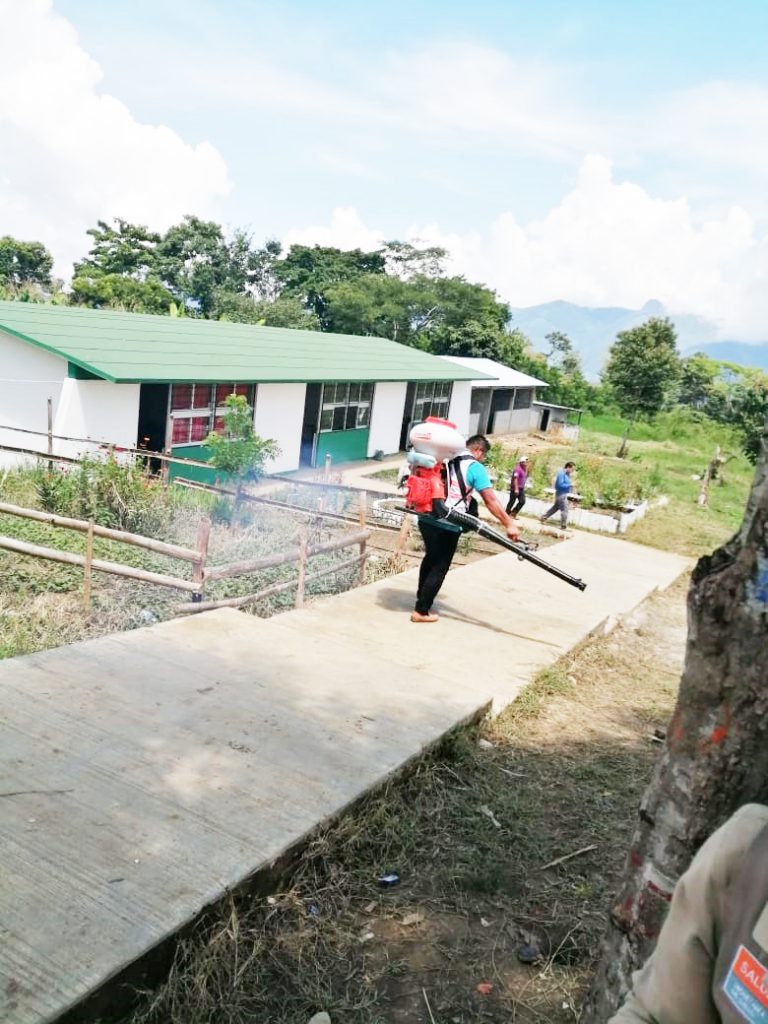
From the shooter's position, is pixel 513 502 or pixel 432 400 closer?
pixel 513 502

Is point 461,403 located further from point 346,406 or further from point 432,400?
point 346,406

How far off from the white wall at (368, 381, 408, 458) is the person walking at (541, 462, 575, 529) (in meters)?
8.26

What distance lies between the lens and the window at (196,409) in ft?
48.3

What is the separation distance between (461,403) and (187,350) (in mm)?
12973

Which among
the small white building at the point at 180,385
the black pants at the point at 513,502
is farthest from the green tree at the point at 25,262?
the black pants at the point at 513,502

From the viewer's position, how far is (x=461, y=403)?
88.2ft

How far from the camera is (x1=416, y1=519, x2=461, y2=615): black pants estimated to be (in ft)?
20.9

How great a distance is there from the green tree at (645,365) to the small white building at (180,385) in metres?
6.87

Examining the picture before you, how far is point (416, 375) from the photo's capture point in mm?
22344

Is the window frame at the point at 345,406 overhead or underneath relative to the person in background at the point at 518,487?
overhead

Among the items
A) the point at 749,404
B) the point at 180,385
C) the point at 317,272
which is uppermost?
the point at 317,272

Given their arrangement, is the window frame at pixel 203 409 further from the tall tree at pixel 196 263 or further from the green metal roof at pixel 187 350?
the tall tree at pixel 196 263

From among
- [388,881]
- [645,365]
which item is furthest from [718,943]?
[645,365]

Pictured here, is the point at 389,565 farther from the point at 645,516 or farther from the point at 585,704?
the point at 645,516
